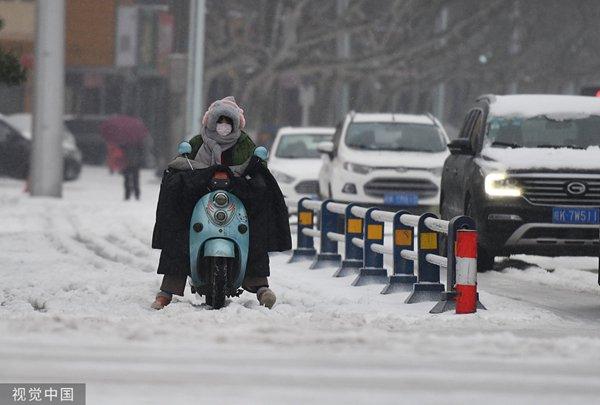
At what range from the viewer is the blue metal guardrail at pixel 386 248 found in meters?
14.2

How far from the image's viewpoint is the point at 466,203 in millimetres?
18500

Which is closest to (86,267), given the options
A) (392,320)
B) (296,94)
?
(392,320)

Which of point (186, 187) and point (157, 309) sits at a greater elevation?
point (186, 187)

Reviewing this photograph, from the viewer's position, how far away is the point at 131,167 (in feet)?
120

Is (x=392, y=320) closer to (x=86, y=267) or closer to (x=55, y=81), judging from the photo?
(x=86, y=267)

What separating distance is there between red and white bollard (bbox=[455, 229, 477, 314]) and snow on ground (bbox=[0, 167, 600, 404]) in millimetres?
154

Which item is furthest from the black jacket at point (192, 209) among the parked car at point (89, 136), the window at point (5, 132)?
the parked car at point (89, 136)

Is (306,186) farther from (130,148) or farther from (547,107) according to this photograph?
(547,107)

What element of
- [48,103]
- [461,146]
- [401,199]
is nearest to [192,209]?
[461,146]

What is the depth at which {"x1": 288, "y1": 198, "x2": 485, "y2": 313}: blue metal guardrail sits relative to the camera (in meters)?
14.2

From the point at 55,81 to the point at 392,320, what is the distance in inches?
921

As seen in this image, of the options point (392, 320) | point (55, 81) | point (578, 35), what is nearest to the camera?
point (392, 320)

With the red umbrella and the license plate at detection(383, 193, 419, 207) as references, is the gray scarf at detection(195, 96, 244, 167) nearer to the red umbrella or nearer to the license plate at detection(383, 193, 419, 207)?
the license plate at detection(383, 193, 419, 207)

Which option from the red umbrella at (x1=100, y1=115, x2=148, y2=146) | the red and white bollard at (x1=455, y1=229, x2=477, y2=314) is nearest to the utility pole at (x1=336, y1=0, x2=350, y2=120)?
the red umbrella at (x1=100, y1=115, x2=148, y2=146)
